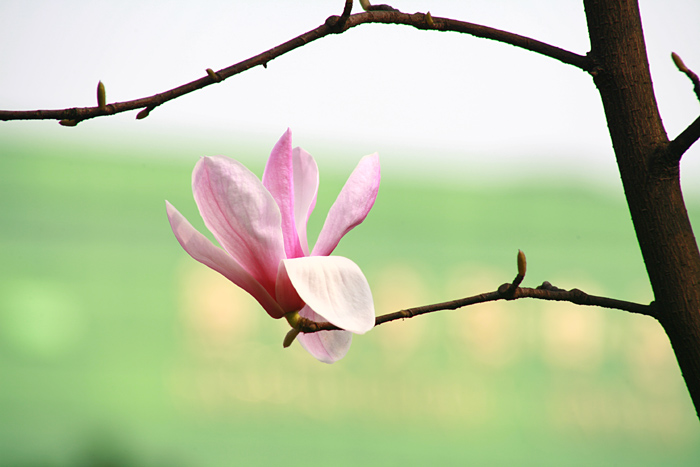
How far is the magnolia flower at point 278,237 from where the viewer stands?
0.22 meters

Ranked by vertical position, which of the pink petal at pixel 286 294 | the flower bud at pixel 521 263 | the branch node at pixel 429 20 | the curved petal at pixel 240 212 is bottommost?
the pink petal at pixel 286 294

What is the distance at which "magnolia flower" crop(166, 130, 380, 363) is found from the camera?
215 mm

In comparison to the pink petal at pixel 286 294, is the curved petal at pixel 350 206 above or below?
above

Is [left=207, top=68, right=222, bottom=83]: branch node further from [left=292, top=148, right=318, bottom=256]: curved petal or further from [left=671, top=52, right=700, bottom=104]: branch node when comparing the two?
[left=671, top=52, right=700, bottom=104]: branch node

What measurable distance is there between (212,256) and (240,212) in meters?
0.03

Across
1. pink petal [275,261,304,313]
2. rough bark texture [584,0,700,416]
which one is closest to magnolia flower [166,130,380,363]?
pink petal [275,261,304,313]

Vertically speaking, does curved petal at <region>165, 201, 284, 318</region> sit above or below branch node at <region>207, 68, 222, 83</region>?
below

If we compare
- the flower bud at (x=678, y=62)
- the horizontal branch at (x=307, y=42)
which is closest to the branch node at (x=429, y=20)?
the horizontal branch at (x=307, y=42)

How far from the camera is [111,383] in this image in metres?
1.67

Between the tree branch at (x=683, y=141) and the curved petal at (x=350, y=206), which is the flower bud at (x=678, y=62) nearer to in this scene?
the tree branch at (x=683, y=141)

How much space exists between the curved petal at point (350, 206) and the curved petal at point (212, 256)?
0.03m

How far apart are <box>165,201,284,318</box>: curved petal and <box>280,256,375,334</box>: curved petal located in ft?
0.11

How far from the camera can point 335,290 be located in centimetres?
22

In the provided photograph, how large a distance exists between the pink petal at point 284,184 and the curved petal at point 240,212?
0.5 inches
